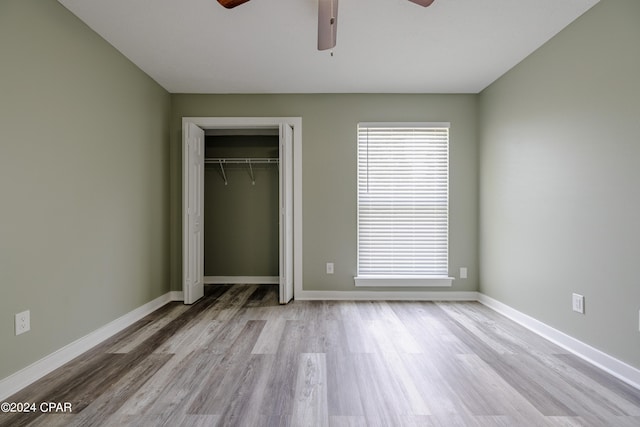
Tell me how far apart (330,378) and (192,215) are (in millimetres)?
2422

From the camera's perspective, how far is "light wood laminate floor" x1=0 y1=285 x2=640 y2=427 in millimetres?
1535

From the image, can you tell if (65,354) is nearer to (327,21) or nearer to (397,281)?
(327,21)

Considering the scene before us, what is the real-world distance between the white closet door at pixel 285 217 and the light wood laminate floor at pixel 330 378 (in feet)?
1.88

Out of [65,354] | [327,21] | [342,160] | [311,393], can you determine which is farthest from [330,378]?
[342,160]

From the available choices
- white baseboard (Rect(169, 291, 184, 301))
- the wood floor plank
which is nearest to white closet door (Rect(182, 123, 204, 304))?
white baseboard (Rect(169, 291, 184, 301))

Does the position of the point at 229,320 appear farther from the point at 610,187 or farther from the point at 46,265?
the point at 610,187

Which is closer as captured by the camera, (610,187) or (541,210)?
(610,187)

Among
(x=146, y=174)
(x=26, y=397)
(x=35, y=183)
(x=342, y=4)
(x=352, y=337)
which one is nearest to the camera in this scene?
(x=26, y=397)

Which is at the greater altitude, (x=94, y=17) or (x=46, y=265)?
(x=94, y=17)

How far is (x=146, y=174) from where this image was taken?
3.14 metres

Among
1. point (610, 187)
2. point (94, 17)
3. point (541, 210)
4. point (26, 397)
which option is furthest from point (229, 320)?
point (610, 187)

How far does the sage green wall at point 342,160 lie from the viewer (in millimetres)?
3611

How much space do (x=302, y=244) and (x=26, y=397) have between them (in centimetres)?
249

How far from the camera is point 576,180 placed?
2248 mm
